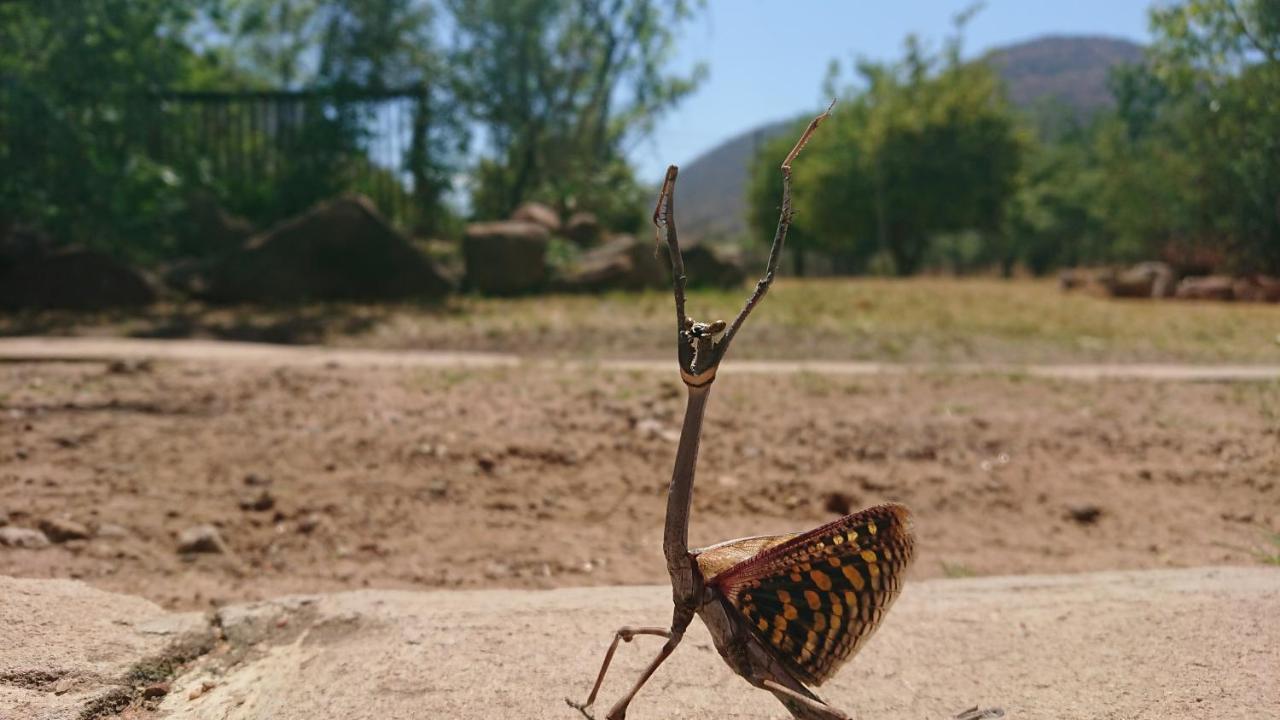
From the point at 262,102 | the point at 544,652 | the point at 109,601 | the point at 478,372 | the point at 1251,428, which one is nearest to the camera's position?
the point at 544,652

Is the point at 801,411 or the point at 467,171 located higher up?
the point at 467,171

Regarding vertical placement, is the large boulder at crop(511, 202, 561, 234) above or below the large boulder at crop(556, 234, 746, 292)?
above

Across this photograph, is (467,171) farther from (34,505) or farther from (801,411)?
(34,505)

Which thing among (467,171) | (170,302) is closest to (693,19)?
(467,171)

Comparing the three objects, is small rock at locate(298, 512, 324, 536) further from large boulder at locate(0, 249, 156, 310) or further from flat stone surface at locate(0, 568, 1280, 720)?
large boulder at locate(0, 249, 156, 310)

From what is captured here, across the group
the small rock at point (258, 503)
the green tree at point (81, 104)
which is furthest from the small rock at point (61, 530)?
the green tree at point (81, 104)

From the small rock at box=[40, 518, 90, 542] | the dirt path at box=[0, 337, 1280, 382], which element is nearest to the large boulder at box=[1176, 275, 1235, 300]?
the dirt path at box=[0, 337, 1280, 382]
